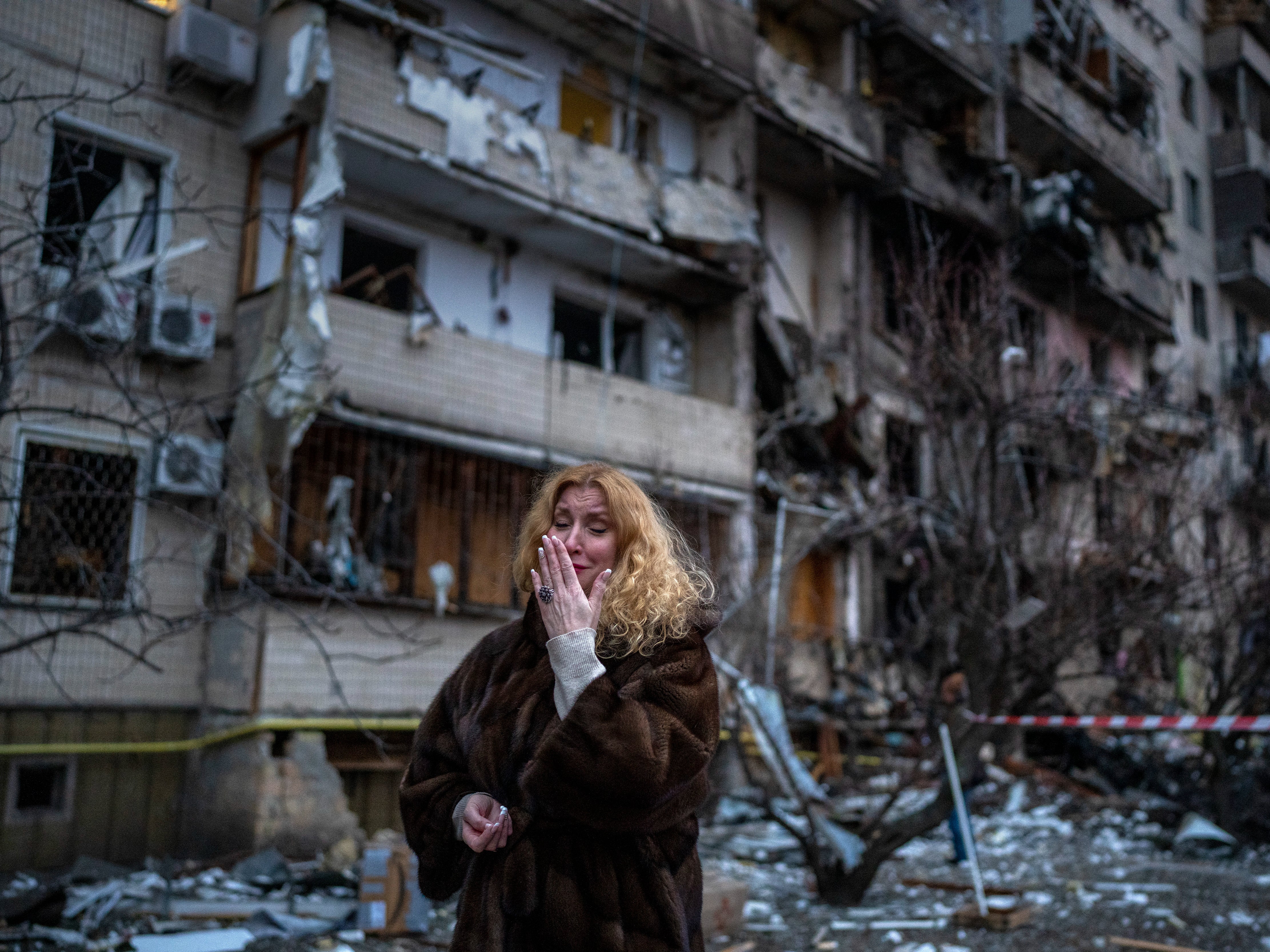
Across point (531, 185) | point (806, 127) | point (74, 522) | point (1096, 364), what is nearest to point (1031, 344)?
point (1096, 364)

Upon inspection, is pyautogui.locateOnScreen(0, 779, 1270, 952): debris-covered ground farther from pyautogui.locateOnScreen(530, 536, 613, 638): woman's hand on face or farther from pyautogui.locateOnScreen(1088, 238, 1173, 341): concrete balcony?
pyautogui.locateOnScreen(1088, 238, 1173, 341): concrete balcony

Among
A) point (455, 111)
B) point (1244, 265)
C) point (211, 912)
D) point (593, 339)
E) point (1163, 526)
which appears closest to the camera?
point (211, 912)

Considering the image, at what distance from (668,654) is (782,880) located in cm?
718

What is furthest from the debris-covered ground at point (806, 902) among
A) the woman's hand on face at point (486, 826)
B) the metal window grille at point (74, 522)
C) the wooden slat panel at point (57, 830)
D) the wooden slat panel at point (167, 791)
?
the woman's hand on face at point (486, 826)

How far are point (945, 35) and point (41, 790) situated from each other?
18872 mm

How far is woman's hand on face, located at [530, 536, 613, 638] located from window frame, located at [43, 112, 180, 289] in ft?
28.7

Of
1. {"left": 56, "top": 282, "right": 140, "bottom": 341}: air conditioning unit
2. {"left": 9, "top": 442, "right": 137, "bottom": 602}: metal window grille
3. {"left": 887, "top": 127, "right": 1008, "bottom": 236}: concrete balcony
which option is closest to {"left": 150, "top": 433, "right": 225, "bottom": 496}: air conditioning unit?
{"left": 9, "top": 442, "right": 137, "bottom": 602}: metal window grille

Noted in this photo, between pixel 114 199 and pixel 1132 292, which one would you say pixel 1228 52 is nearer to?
pixel 1132 292

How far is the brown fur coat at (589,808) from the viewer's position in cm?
264

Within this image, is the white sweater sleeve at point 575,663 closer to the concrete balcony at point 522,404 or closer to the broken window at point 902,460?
the concrete balcony at point 522,404

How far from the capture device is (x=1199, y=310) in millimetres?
31234

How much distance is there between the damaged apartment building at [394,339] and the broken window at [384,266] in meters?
0.07

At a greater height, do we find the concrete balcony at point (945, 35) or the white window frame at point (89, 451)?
the concrete balcony at point (945, 35)

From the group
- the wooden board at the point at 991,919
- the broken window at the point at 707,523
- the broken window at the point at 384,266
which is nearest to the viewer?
the wooden board at the point at 991,919
